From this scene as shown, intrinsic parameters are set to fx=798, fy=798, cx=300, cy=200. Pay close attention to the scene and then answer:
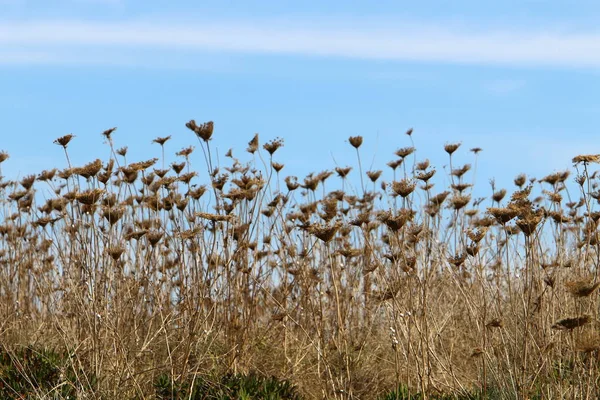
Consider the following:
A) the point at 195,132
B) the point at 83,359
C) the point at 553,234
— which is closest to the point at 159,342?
the point at 83,359

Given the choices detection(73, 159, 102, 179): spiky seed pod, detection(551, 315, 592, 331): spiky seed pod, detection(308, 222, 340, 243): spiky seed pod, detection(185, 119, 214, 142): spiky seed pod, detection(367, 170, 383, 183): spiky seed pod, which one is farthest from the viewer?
detection(367, 170, 383, 183): spiky seed pod

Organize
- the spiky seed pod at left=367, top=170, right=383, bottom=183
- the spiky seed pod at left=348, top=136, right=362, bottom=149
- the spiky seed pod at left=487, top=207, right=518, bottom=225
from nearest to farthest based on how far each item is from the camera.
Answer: the spiky seed pod at left=487, top=207, right=518, bottom=225 → the spiky seed pod at left=348, top=136, right=362, bottom=149 → the spiky seed pod at left=367, top=170, right=383, bottom=183

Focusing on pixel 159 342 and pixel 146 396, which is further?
pixel 159 342

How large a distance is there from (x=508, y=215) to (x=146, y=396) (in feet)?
8.52

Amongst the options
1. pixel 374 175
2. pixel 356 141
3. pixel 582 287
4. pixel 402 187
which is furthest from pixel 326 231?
pixel 374 175

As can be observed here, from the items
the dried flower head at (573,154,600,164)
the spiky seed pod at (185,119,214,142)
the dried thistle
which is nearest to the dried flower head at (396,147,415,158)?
the spiky seed pod at (185,119,214,142)

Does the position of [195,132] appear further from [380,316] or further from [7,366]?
[380,316]

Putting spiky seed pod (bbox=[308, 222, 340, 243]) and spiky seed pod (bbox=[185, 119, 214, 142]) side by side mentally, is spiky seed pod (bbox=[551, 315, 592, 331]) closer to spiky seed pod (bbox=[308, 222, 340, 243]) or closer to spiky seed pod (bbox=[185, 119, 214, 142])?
spiky seed pod (bbox=[308, 222, 340, 243])

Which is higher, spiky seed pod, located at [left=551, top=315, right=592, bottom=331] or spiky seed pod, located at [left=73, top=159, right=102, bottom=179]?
spiky seed pod, located at [left=73, top=159, right=102, bottom=179]

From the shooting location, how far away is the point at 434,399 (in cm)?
518

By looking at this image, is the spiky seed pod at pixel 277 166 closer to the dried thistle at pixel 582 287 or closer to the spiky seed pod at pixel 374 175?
the spiky seed pod at pixel 374 175

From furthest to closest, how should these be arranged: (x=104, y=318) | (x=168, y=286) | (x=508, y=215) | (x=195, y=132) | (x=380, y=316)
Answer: (x=380, y=316) < (x=168, y=286) < (x=195, y=132) < (x=104, y=318) < (x=508, y=215)

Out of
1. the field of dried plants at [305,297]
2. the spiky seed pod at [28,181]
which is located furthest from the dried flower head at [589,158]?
the spiky seed pod at [28,181]

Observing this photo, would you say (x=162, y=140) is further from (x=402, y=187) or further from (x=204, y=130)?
(x=402, y=187)
